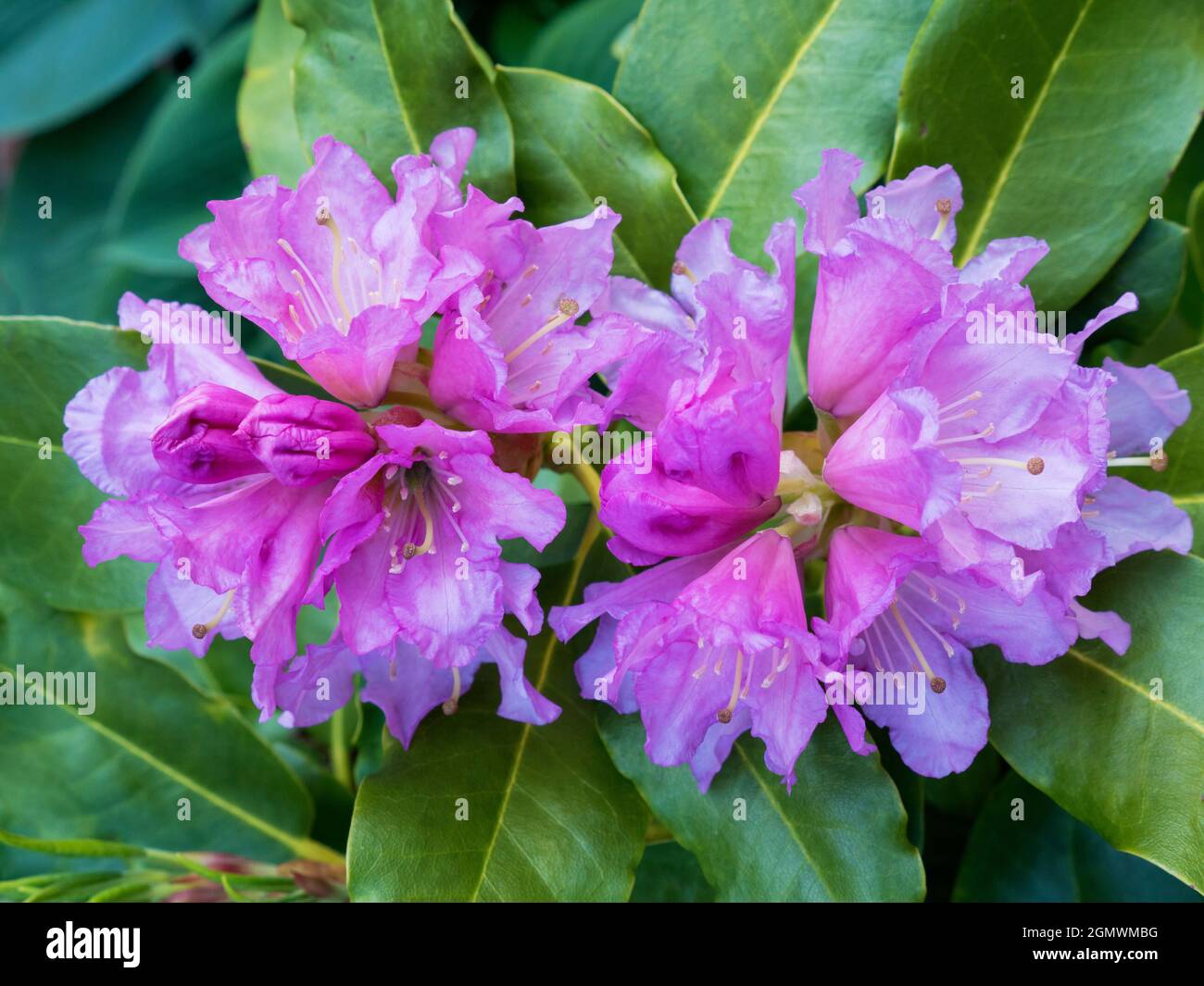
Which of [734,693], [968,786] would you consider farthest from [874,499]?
[968,786]

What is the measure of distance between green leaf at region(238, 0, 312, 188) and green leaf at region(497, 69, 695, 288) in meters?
0.38

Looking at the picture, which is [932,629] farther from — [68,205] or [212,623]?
[68,205]

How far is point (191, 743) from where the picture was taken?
1.25 m

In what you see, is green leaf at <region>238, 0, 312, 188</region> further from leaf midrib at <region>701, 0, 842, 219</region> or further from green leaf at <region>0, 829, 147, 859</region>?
green leaf at <region>0, 829, 147, 859</region>

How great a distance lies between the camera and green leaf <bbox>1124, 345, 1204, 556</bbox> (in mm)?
989

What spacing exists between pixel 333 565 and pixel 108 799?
65cm

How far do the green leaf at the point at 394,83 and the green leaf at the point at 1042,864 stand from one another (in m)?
0.81

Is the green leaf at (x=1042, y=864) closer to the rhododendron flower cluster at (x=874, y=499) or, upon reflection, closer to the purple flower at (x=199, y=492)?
the rhododendron flower cluster at (x=874, y=499)

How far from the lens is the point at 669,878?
1.20 meters

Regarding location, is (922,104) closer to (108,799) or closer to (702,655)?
(702,655)

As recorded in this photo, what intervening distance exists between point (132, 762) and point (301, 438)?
0.66 metres

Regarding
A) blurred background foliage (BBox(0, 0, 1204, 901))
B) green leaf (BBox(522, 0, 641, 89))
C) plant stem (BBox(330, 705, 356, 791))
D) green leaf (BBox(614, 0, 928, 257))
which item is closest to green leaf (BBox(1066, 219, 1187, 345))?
blurred background foliage (BBox(0, 0, 1204, 901))

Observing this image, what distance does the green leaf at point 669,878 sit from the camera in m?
1.18
